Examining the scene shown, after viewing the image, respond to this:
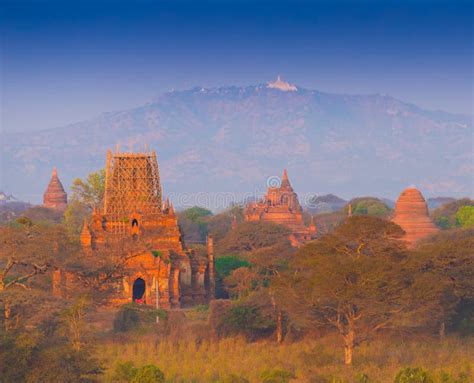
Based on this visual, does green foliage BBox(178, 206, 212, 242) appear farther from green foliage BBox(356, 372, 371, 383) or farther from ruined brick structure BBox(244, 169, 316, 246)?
green foliage BBox(356, 372, 371, 383)

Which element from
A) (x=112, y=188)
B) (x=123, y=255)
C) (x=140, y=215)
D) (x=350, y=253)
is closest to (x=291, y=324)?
(x=350, y=253)

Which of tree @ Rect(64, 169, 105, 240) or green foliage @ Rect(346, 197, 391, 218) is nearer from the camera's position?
tree @ Rect(64, 169, 105, 240)

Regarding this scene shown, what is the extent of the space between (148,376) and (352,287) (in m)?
10.9

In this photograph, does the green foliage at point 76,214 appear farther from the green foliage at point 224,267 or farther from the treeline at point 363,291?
the treeline at point 363,291

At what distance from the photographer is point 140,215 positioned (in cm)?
6250

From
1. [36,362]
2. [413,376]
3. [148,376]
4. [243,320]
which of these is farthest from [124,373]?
[243,320]

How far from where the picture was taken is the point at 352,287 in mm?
44969

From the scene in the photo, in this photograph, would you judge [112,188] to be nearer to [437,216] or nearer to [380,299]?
[380,299]

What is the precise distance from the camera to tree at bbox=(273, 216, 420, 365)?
45.1m

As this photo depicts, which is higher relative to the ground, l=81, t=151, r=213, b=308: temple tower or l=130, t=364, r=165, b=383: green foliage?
l=81, t=151, r=213, b=308: temple tower

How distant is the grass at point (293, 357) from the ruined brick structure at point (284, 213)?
46620 millimetres

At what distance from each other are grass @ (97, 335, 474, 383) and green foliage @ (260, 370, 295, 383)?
0.63m

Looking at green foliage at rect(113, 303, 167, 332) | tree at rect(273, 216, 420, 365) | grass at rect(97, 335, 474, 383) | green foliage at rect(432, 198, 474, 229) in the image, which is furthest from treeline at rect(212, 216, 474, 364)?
green foliage at rect(432, 198, 474, 229)

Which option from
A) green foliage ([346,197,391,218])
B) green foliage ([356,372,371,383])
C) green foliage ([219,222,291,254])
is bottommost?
green foliage ([356,372,371,383])
